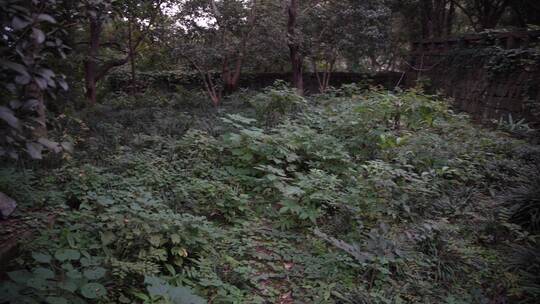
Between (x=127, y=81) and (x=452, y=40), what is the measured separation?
37.3ft

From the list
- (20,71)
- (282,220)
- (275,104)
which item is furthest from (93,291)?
(275,104)

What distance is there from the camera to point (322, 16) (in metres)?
11.2

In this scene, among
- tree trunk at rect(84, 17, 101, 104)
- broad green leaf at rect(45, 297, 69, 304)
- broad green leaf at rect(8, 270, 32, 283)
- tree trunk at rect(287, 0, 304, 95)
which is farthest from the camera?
tree trunk at rect(287, 0, 304, 95)

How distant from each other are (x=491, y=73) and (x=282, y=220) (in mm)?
7013

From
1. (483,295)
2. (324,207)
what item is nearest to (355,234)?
(324,207)

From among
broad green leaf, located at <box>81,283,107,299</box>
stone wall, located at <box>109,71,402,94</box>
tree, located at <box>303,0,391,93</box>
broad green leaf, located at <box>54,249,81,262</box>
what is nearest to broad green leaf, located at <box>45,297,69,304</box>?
broad green leaf, located at <box>81,283,107,299</box>

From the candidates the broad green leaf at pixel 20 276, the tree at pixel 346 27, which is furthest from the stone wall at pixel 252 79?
the broad green leaf at pixel 20 276

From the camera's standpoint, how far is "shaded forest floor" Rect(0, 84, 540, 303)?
2.67 m

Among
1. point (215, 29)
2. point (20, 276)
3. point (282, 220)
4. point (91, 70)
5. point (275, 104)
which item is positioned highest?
point (215, 29)

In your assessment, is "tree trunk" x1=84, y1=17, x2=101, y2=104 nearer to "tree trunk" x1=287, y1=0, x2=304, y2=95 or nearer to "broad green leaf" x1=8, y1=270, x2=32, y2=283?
"tree trunk" x1=287, y1=0, x2=304, y2=95

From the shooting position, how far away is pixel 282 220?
390 cm

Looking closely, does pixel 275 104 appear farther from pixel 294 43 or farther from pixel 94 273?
pixel 94 273

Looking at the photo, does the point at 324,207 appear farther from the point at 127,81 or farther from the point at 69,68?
the point at 127,81

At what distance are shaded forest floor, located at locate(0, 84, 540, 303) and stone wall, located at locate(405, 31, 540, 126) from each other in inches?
94.2
